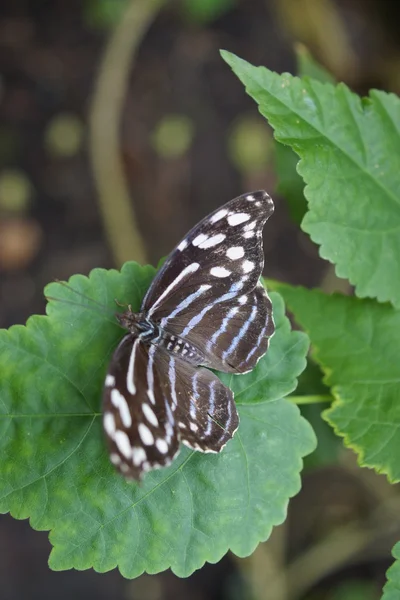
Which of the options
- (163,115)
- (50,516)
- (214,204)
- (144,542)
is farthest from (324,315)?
(163,115)

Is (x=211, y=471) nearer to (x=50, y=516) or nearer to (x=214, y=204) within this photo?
(x=50, y=516)

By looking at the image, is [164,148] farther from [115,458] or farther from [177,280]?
[115,458]

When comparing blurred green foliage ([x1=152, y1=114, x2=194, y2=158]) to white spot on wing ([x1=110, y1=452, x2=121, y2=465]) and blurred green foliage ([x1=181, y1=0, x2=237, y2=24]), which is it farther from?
white spot on wing ([x1=110, y1=452, x2=121, y2=465])

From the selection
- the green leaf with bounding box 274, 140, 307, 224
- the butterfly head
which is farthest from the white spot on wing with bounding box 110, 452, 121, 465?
the green leaf with bounding box 274, 140, 307, 224

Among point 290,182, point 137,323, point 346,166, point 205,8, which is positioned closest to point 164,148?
point 205,8

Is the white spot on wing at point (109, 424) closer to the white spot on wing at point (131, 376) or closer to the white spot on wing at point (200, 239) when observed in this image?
the white spot on wing at point (131, 376)
